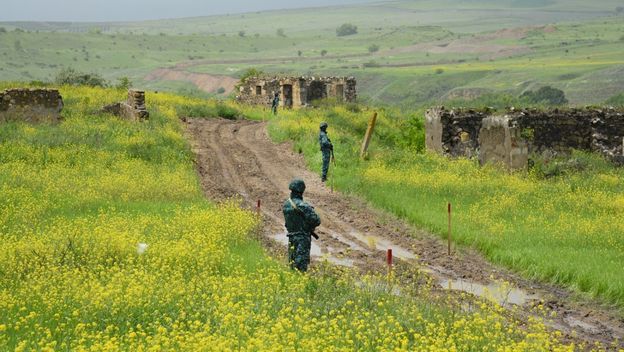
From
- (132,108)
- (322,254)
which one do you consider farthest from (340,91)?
(322,254)

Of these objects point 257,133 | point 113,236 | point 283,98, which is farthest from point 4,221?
point 283,98

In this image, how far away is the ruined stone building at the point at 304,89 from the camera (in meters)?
50.5

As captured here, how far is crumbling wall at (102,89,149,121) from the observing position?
34062mm

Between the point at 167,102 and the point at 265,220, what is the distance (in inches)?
936

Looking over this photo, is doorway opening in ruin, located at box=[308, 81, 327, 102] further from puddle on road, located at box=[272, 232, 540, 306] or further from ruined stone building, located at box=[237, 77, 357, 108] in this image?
puddle on road, located at box=[272, 232, 540, 306]

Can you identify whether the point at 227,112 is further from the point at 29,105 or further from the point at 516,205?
the point at 516,205

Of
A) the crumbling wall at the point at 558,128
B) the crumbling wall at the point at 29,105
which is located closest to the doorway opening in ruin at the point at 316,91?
the crumbling wall at the point at 29,105

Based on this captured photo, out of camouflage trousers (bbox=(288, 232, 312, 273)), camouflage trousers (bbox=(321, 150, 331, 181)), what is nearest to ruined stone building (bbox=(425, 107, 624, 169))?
camouflage trousers (bbox=(321, 150, 331, 181))

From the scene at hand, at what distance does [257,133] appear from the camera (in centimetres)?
3647

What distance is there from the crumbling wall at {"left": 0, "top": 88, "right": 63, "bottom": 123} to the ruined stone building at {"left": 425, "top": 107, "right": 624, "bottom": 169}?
14.0m

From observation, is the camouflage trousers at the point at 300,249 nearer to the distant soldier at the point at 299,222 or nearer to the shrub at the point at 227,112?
the distant soldier at the point at 299,222

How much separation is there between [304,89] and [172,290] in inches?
1507

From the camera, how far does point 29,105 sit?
3188 centimetres

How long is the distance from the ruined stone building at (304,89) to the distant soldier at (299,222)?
36.3 metres
